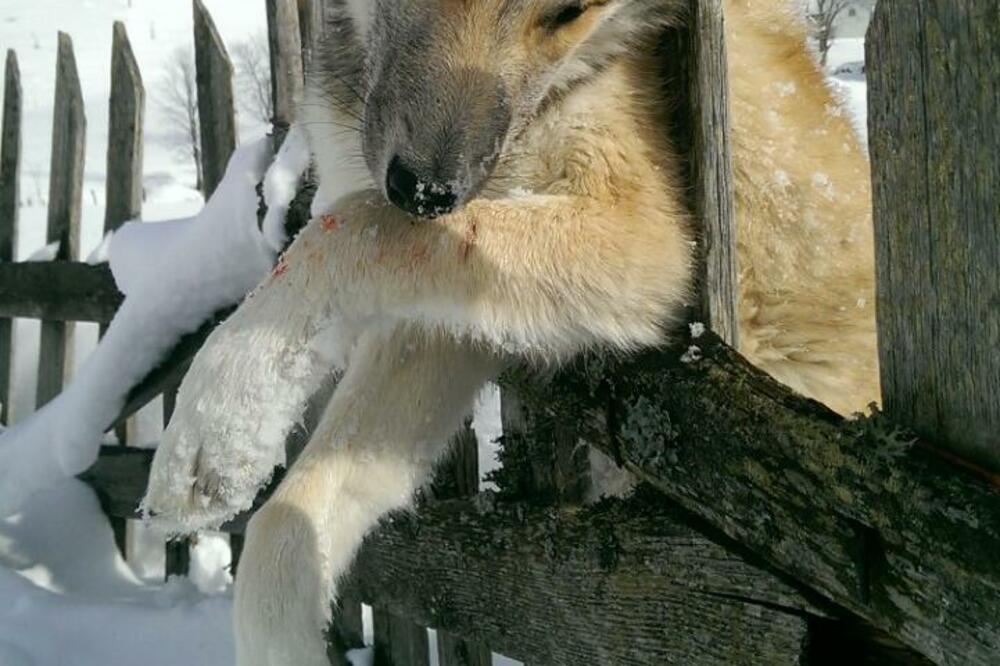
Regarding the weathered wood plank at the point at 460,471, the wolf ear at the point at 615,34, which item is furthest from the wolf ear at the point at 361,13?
the weathered wood plank at the point at 460,471

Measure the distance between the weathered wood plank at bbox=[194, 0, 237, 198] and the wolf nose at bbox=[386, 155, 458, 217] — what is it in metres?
2.86

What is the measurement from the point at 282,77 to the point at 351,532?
224cm

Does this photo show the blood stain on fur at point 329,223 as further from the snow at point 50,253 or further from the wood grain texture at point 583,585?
the snow at point 50,253

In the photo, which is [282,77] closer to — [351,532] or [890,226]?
[351,532]

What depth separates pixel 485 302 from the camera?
82.6 inches

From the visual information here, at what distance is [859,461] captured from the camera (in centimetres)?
143

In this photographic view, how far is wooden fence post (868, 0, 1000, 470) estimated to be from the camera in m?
1.30

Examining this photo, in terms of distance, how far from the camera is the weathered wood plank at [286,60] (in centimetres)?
411

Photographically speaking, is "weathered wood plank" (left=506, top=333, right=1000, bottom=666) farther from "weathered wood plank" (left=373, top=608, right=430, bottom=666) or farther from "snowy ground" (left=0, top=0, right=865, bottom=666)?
"weathered wood plank" (left=373, top=608, right=430, bottom=666)

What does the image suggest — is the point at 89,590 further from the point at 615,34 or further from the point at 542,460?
the point at 615,34

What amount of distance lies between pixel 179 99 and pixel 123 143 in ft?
27.9

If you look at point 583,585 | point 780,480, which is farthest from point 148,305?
point 780,480

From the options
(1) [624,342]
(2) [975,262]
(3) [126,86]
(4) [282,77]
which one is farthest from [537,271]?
(3) [126,86]

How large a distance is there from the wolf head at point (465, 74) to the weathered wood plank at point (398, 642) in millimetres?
2032
